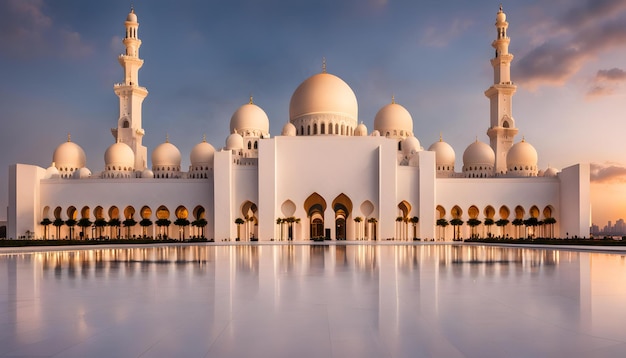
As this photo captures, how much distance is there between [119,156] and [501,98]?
28.6 meters

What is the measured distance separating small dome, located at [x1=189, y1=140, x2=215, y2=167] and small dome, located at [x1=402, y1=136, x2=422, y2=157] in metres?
14.2

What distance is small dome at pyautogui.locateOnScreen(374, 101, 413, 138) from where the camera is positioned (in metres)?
39.0

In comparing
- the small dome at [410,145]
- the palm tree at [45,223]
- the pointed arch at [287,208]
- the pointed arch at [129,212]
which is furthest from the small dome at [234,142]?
the palm tree at [45,223]

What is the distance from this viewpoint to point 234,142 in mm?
36000

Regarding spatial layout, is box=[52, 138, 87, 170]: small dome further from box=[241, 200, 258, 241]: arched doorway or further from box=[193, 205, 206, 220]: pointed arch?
box=[241, 200, 258, 241]: arched doorway

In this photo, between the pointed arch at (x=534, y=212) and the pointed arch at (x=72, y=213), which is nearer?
the pointed arch at (x=72, y=213)

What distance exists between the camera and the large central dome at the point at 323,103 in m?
35.1

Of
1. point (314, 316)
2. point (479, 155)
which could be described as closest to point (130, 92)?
point (479, 155)

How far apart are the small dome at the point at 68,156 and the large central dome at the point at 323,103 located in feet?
55.6

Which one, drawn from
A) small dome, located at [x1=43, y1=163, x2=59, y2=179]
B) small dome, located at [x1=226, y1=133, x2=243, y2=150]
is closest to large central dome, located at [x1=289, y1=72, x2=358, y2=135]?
small dome, located at [x1=226, y1=133, x2=243, y2=150]

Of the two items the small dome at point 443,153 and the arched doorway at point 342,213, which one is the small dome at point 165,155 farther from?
the small dome at point 443,153

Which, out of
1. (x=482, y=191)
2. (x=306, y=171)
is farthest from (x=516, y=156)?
(x=306, y=171)

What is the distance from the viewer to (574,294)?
6.66 meters

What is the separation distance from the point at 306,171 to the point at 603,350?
2873cm
